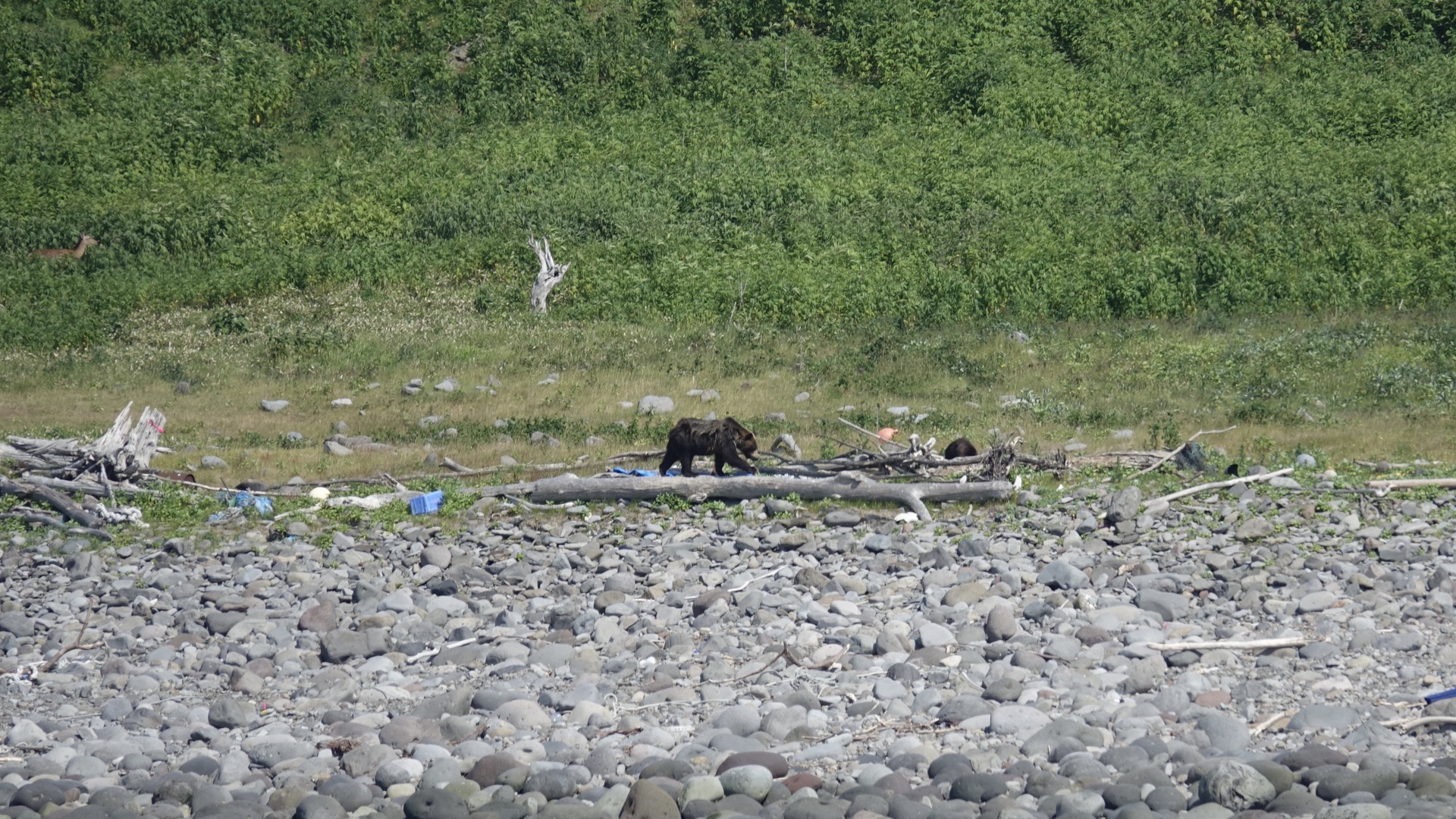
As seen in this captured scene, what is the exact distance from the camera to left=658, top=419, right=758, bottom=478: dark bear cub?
1493cm

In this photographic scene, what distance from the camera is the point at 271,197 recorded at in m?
34.0

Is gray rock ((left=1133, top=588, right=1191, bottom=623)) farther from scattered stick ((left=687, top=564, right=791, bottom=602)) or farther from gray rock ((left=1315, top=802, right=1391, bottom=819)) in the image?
gray rock ((left=1315, top=802, right=1391, bottom=819))

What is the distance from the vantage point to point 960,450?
15.6m

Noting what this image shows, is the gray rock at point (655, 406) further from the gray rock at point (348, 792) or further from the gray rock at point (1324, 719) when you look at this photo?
the gray rock at point (1324, 719)

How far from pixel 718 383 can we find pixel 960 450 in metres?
6.38

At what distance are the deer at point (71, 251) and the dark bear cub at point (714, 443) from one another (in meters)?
20.6

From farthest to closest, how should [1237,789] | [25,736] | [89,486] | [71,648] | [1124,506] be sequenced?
[89,486], [1124,506], [71,648], [25,736], [1237,789]

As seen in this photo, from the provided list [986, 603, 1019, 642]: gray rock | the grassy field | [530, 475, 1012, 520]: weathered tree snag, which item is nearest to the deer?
the grassy field

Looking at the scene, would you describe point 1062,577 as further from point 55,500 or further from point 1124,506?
point 55,500

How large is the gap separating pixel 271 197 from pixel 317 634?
2463 cm

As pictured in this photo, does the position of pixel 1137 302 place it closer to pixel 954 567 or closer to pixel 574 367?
pixel 574 367

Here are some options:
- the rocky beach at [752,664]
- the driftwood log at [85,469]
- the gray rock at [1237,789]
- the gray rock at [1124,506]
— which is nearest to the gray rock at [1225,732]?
the rocky beach at [752,664]

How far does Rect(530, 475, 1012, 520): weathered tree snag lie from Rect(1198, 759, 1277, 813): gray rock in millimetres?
5963

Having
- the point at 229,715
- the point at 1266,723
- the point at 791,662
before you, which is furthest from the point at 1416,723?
the point at 229,715
